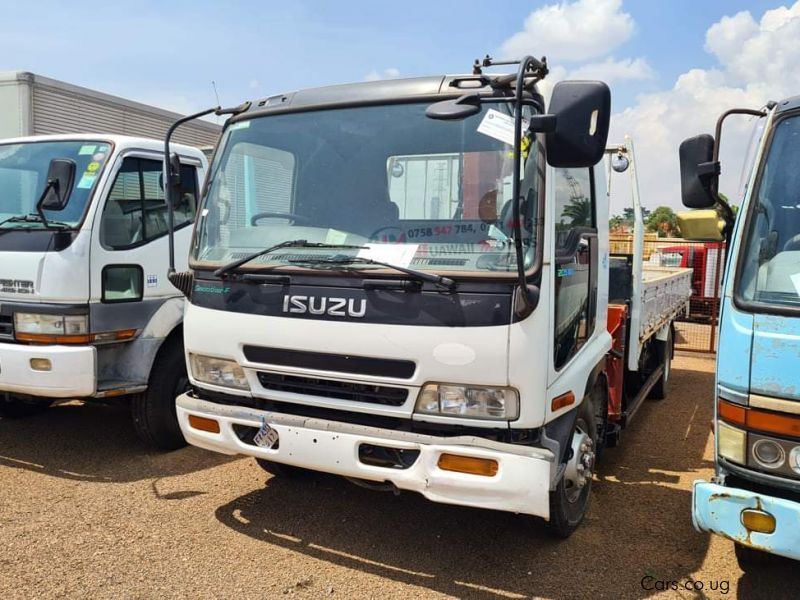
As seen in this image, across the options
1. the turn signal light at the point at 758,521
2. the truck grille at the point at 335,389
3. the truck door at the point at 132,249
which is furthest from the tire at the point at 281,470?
the turn signal light at the point at 758,521

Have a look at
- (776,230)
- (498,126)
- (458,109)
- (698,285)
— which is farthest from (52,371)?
(698,285)


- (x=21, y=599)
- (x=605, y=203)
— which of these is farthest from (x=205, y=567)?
(x=605, y=203)

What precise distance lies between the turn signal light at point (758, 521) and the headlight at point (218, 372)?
7.69 ft

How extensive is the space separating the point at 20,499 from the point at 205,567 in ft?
5.18

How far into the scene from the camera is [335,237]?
10.7ft

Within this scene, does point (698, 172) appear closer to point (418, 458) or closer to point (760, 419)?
point (760, 419)

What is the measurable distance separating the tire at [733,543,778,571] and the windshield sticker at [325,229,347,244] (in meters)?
2.43

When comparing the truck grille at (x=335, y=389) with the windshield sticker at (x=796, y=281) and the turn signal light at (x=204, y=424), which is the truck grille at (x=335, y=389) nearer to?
the turn signal light at (x=204, y=424)

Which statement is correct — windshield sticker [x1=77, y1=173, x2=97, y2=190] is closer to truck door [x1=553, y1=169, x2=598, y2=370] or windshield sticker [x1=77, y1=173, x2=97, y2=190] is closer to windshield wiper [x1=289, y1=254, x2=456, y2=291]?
windshield wiper [x1=289, y1=254, x2=456, y2=291]

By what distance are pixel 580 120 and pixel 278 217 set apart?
1636 millimetres

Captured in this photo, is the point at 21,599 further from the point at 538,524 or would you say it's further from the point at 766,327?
the point at 766,327

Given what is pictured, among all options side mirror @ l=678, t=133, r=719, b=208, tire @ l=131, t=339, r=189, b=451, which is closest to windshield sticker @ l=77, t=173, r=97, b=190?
tire @ l=131, t=339, r=189, b=451

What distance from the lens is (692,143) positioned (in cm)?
312

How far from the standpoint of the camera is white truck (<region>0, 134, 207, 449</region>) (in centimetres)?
424
